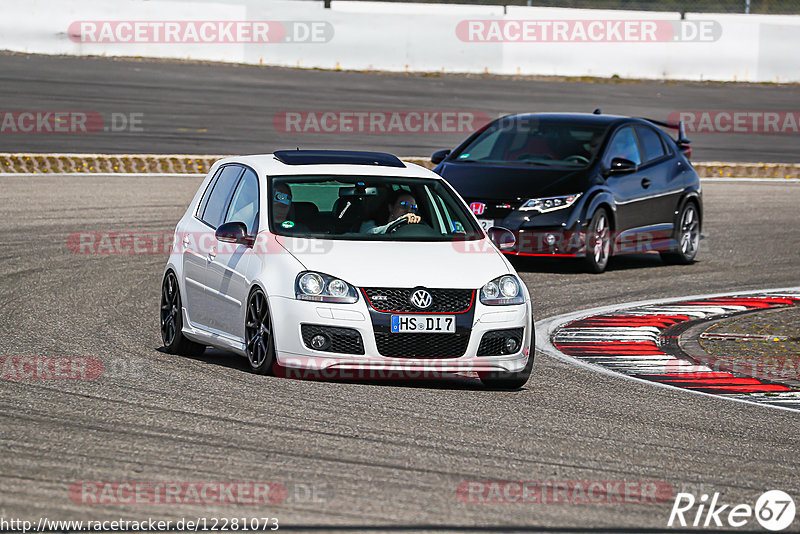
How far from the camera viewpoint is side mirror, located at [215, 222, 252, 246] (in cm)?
934

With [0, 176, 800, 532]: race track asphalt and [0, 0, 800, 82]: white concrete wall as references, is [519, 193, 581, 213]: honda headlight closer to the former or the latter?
[0, 176, 800, 532]: race track asphalt

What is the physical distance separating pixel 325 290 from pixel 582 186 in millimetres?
7088

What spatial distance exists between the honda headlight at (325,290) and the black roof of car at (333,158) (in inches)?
62.3

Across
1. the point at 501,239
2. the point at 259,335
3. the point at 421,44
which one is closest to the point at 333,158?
the point at 501,239

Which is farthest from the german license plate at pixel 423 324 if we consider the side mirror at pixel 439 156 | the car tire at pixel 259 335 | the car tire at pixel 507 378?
the side mirror at pixel 439 156

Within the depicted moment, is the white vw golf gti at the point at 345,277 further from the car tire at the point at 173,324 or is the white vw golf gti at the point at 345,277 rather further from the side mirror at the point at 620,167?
the side mirror at the point at 620,167

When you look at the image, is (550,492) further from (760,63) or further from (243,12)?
(760,63)

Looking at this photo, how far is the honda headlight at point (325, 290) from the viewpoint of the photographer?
8.62 meters

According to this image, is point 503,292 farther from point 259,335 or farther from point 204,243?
point 204,243

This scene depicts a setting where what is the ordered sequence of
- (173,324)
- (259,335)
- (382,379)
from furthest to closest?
(173,324) < (382,379) < (259,335)

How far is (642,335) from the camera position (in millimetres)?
12047

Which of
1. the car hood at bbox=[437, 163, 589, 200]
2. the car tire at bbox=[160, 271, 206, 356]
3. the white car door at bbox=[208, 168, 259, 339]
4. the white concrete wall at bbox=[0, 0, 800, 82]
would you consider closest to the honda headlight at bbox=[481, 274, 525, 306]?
the white car door at bbox=[208, 168, 259, 339]

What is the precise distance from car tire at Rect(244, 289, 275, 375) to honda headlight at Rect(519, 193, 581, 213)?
20.6 ft

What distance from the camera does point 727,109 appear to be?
32188 millimetres
